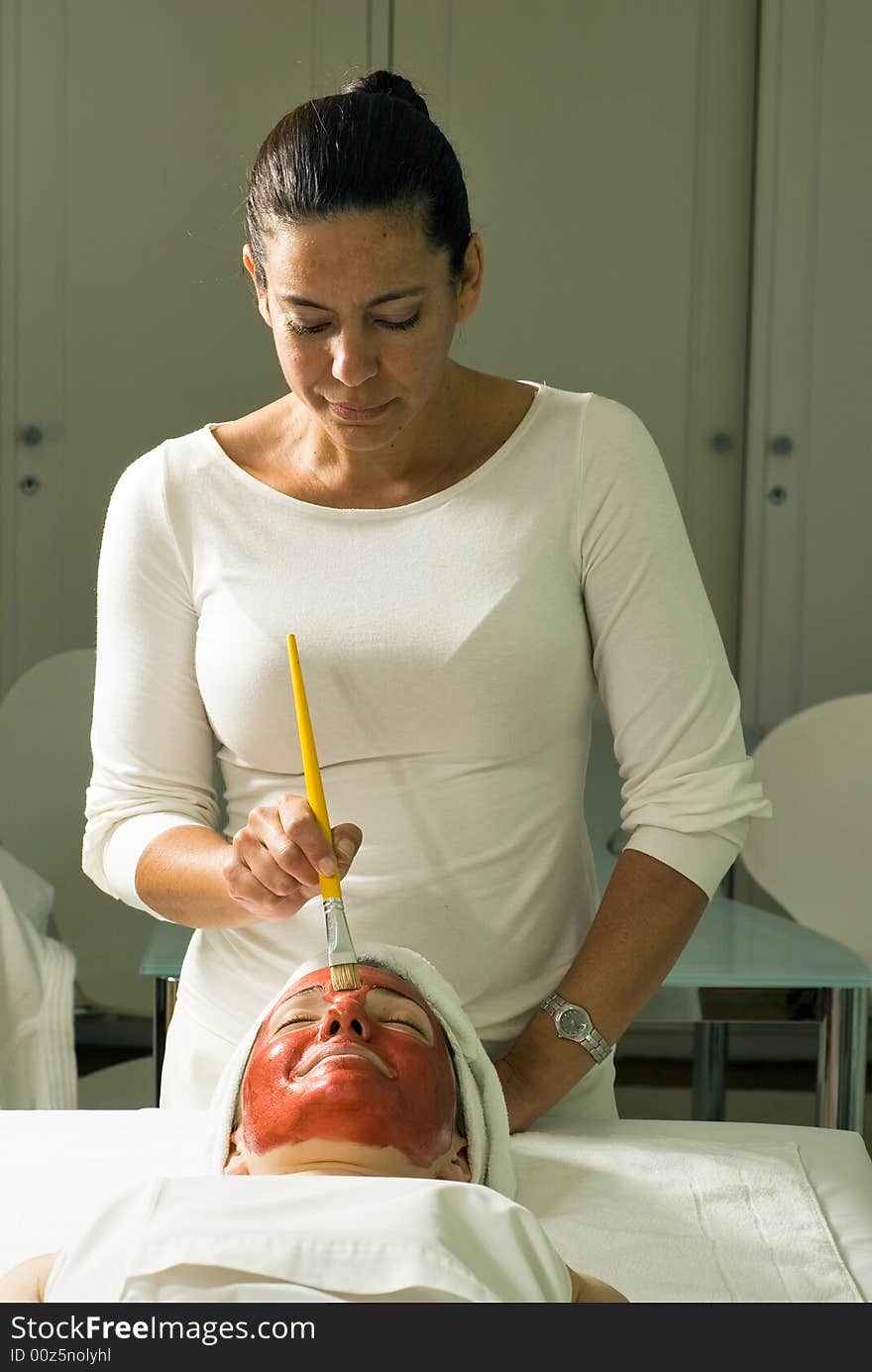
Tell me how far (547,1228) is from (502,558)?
19.7 inches

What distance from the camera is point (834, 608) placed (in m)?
3.17

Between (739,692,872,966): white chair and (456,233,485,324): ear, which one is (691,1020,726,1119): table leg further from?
(456,233,485,324): ear

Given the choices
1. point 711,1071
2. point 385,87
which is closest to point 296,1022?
point 385,87

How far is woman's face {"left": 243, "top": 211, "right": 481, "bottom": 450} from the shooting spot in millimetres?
1141

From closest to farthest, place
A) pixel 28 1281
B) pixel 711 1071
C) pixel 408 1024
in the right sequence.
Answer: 1. pixel 28 1281
2. pixel 408 1024
3. pixel 711 1071

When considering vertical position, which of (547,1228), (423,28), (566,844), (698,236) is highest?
(423,28)

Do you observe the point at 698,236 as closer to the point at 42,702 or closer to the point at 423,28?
the point at 423,28

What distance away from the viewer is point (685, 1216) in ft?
3.73

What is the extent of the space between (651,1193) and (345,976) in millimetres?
273

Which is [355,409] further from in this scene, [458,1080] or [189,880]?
[458,1080]

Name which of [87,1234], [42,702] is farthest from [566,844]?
[42,702]

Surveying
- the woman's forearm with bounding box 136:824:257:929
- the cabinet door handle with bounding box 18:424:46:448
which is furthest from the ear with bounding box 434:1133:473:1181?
the cabinet door handle with bounding box 18:424:46:448

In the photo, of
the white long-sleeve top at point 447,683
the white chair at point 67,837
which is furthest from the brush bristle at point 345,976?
the white chair at point 67,837
